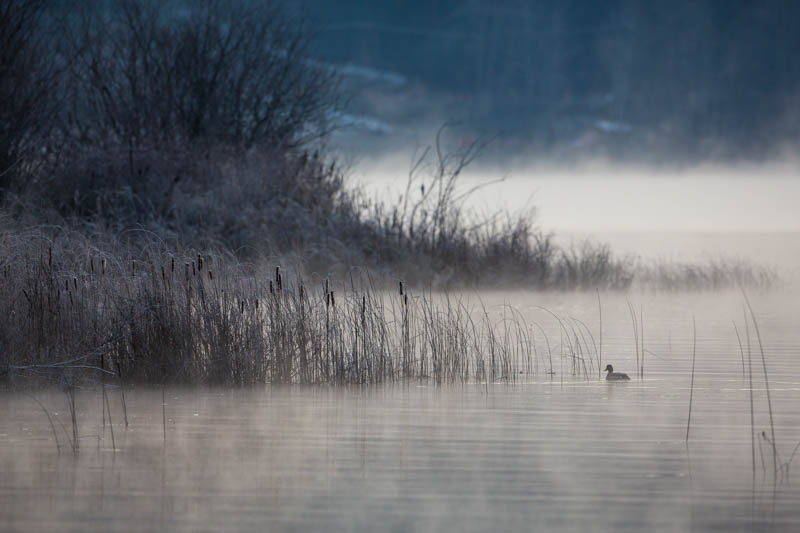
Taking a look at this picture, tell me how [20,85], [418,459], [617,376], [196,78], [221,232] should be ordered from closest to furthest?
[418,459] → [617,376] → [20,85] → [221,232] → [196,78]

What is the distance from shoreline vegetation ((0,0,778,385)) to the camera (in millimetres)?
9828

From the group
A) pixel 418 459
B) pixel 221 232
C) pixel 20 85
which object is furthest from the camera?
pixel 221 232

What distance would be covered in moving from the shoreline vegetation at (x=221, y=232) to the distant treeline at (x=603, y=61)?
→ 56456 mm

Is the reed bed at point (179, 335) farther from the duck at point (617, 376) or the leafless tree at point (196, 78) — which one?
the leafless tree at point (196, 78)

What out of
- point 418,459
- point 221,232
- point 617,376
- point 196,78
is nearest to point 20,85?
point 221,232

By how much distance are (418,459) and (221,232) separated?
14728 millimetres

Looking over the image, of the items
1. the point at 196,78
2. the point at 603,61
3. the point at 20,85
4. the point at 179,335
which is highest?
the point at 603,61

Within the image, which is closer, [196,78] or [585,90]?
[196,78]

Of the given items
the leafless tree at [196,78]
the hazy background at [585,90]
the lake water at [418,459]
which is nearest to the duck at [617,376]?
the lake water at [418,459]

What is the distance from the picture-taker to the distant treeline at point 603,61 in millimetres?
86312

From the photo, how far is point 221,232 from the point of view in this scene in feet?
69.5

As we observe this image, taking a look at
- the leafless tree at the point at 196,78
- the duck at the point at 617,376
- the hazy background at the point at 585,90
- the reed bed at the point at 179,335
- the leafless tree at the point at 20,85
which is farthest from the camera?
the hazy background at the point at 585,90

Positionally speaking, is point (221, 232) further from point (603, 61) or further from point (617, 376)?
point (603, 61)

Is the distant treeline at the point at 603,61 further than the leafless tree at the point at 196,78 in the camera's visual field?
Yes
